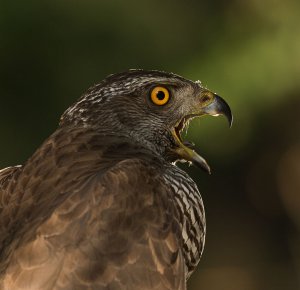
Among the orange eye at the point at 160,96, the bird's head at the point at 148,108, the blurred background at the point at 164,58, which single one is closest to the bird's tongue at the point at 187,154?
the bird's head at the point at 148,108

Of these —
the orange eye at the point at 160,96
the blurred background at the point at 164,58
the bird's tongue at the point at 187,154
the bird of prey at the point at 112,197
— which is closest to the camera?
the bird of prey at the point at 112,197

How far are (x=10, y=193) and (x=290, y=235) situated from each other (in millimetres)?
11664

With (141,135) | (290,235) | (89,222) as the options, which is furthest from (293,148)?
(89,222)

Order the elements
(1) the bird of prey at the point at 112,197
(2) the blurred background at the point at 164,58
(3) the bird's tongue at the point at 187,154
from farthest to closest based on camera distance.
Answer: (2) the blurred background at the point at 164,58, (3) the bird's tongue at the point at 187,154, (1) the bird of prey at the point at 112,197

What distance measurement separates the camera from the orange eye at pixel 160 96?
18.6 ft

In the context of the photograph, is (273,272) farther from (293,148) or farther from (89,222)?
(89,222)

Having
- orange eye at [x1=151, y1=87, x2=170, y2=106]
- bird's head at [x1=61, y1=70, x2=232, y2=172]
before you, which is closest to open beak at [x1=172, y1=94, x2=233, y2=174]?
bird's head at [x1=61, y1=70, x2=232, y2=172]

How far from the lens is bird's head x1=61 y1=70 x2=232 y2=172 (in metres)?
5.59

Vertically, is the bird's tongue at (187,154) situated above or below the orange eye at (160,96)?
below

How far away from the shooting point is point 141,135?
5.61 m

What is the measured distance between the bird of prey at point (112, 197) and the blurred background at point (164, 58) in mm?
6164

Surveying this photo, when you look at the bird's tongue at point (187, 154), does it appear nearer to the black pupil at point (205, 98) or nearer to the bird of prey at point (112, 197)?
the bird of prey at point (112, 197)

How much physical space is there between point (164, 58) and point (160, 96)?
743 centimetres

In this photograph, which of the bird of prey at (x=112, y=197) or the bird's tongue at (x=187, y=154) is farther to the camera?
the bird's tongue at (x=187, y=154)
